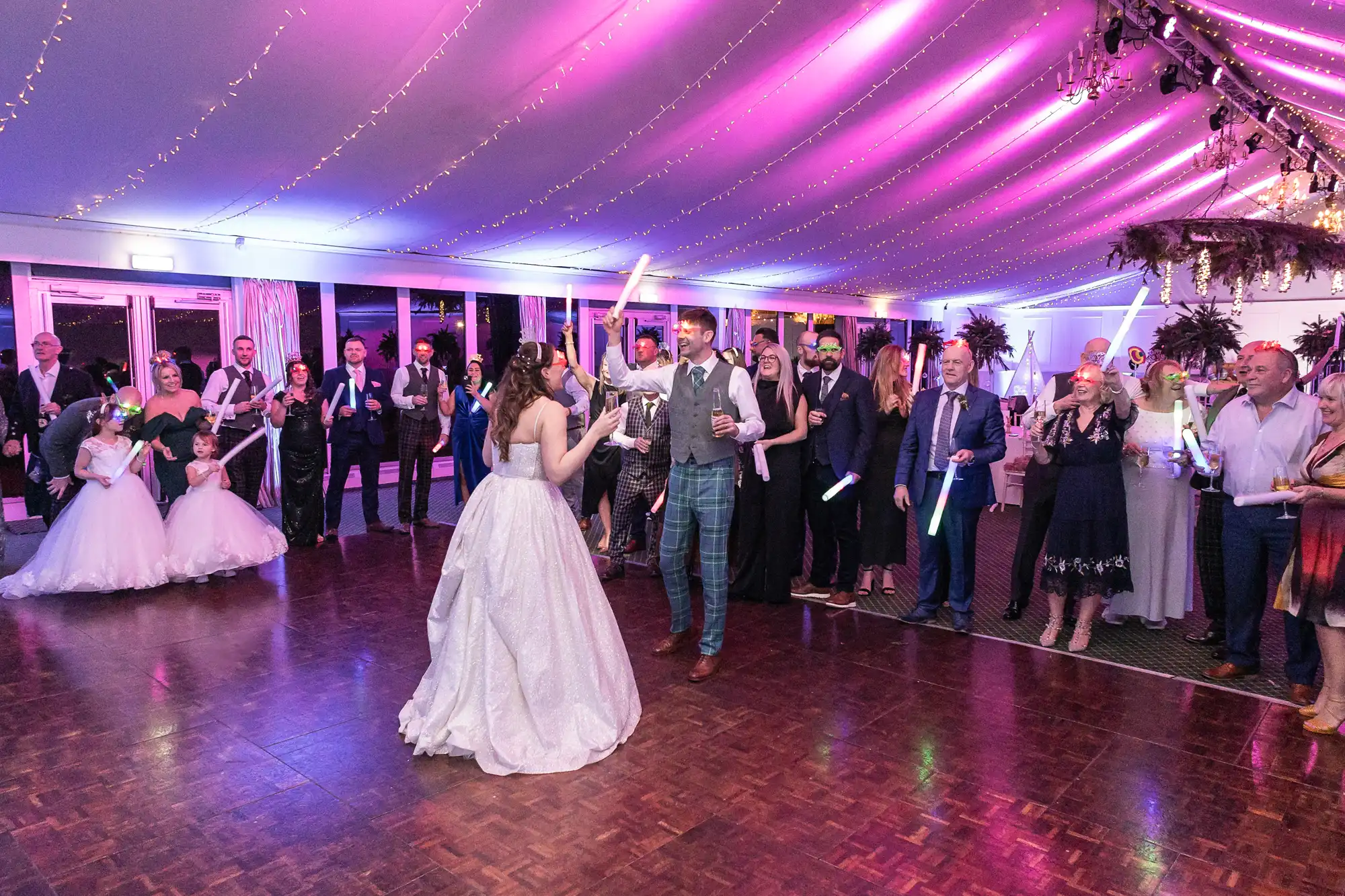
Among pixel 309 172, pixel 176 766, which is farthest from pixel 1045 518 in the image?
pixel 309 172

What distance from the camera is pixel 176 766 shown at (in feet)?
10.3

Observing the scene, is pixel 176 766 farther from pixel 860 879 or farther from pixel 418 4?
pixel 418 4

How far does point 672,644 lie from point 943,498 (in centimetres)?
163

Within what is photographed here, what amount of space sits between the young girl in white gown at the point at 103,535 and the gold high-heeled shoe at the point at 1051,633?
5267 millimetres

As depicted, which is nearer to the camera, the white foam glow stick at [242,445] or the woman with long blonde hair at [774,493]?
the woman with long blonde hair at [774,493]

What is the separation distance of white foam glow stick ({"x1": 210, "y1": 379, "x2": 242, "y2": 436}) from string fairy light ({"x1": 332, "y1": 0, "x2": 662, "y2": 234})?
7.18 feet

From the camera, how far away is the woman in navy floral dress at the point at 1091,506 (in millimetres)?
4395

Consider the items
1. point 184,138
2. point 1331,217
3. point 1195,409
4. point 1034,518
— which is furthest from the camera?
point 1331,217

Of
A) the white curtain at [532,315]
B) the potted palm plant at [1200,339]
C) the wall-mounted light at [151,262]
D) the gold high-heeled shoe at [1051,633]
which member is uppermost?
the wall-mounted light at [151,262]

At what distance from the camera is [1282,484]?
144 inches

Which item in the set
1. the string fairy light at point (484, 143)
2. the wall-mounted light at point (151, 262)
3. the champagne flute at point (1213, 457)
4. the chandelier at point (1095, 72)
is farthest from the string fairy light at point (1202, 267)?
the wall-mounted light at point (151, 262)

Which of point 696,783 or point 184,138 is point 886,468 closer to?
point 696,783

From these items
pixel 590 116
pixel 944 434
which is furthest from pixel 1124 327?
pixel 590 116

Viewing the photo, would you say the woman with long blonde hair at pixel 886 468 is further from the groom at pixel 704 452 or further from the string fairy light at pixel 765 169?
the string fairy light at pixel 765 169
